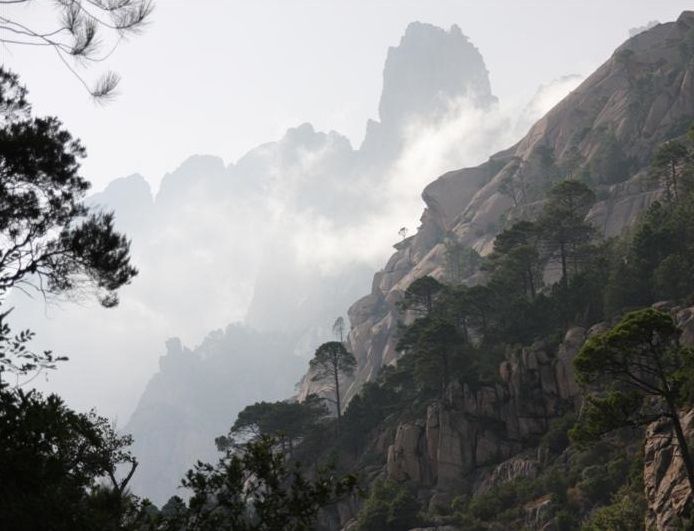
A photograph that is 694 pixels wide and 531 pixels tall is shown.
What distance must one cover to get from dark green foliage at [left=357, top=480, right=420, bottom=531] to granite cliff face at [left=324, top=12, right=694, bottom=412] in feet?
142

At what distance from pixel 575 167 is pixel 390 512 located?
64374 millimetres

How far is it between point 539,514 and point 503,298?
25.5 meters

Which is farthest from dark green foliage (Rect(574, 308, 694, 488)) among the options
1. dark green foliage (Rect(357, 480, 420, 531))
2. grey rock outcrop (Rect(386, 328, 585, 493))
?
grey rock outcrop (Rect(386, 328, 585, 493))

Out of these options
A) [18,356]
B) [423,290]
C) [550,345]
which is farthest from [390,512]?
[18,356]

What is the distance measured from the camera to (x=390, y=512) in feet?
126

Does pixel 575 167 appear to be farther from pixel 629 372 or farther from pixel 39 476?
pixel 39 476

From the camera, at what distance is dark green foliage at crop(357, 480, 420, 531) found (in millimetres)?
38031

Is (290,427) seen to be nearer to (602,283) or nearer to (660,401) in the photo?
(602,283)

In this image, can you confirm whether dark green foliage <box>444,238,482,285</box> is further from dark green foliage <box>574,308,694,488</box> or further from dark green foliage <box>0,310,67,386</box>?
dark green foliage <box>0,310,67,386</box>

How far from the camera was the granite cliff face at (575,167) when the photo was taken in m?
80.3

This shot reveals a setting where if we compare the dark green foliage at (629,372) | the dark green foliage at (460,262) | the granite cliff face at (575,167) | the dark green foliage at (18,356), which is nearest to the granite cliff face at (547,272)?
the granite cliff face at (575,167)

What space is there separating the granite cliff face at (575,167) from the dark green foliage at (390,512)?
43189 millimetres

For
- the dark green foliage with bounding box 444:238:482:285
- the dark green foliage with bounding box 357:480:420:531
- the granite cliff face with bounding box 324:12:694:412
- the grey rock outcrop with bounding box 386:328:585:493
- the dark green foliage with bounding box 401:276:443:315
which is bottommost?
the dark green foliage with bounding box 357:480:420:531

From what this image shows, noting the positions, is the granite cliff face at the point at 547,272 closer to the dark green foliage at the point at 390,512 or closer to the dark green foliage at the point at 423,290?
the dark green foliage at the point at 390,512
